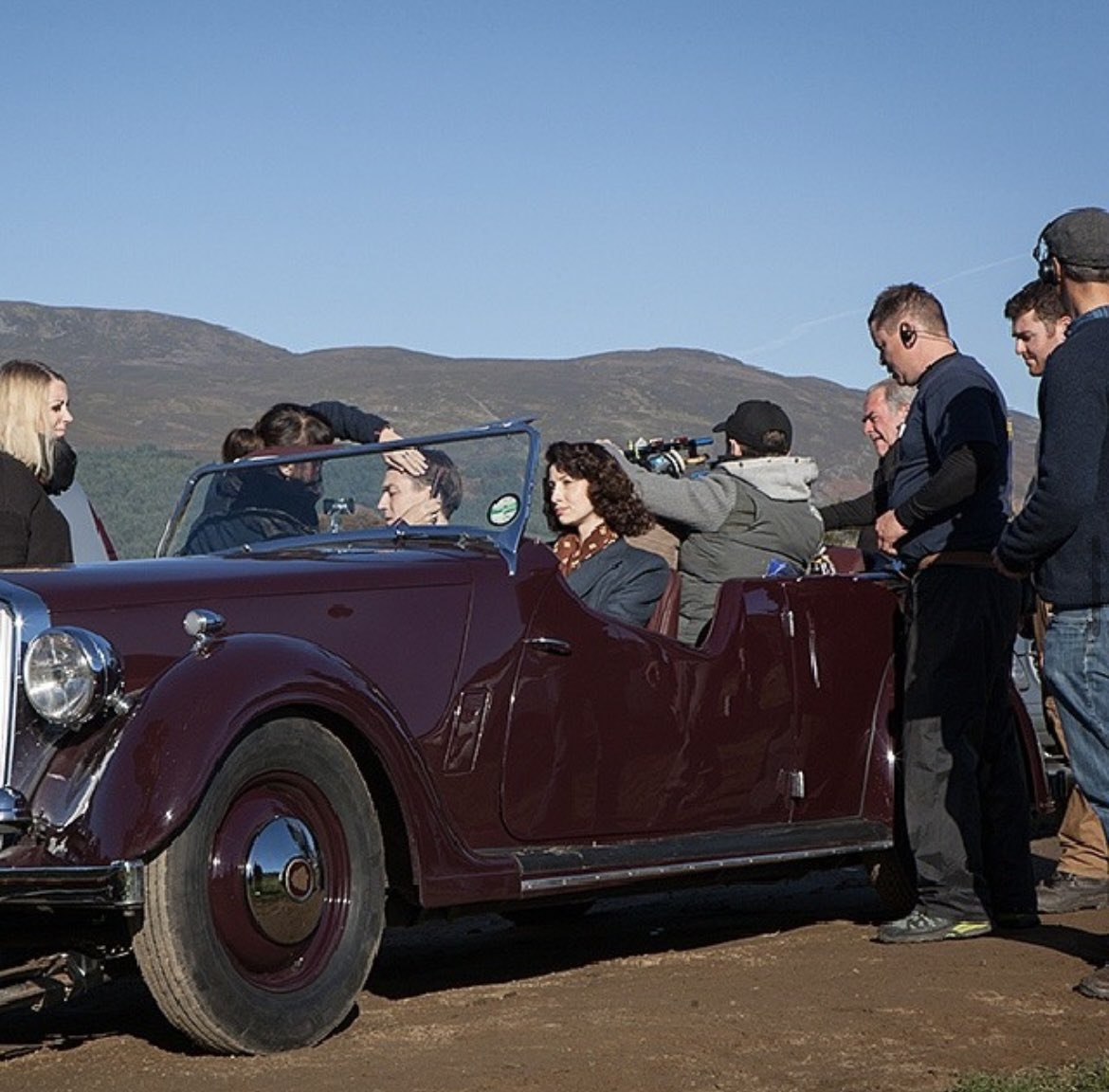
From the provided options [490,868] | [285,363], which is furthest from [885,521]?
[285,363]

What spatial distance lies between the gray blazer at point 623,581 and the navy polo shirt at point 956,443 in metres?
0.81

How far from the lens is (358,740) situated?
490cm

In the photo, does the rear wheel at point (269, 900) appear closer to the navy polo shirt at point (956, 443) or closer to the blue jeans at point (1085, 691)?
the blue jeans at point (1085, 691)

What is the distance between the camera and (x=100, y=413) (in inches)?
2640

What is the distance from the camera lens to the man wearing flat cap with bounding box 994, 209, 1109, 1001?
16.3 ft

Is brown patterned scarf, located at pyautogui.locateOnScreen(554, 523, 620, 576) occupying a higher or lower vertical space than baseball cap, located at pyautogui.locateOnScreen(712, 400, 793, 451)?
lower

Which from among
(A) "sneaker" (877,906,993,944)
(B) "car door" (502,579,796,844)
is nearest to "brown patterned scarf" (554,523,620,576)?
(B) "car door" (502,579,796,844)

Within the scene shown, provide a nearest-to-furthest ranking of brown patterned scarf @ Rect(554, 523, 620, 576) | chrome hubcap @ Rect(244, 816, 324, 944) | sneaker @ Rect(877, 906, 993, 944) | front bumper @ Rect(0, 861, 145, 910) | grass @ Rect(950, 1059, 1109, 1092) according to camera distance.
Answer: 1. grass @ Rect(950, 1059, 1109, 1092)
2. front bumper @ Rect(0, 861, 145, 910)
3. chrome hubcap @ Rect(244, 816, 324, 944)
4. sneaker @ Rect(877, 906, 993, 944)
5. brown patterned scarf @ Rect(554, 523, 620, 576)

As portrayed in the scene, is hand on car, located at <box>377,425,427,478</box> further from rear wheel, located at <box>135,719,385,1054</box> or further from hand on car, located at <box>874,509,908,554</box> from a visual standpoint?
hand on car, located at <box>874,509,908,554</box>

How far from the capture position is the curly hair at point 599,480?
6.50 m

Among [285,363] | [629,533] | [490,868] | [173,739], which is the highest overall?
[285,363]

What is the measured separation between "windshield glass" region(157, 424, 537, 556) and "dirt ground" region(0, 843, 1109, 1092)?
1.34 m

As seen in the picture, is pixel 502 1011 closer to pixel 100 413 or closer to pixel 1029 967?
pixel 1029 967

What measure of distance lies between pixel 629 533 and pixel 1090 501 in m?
1.91
